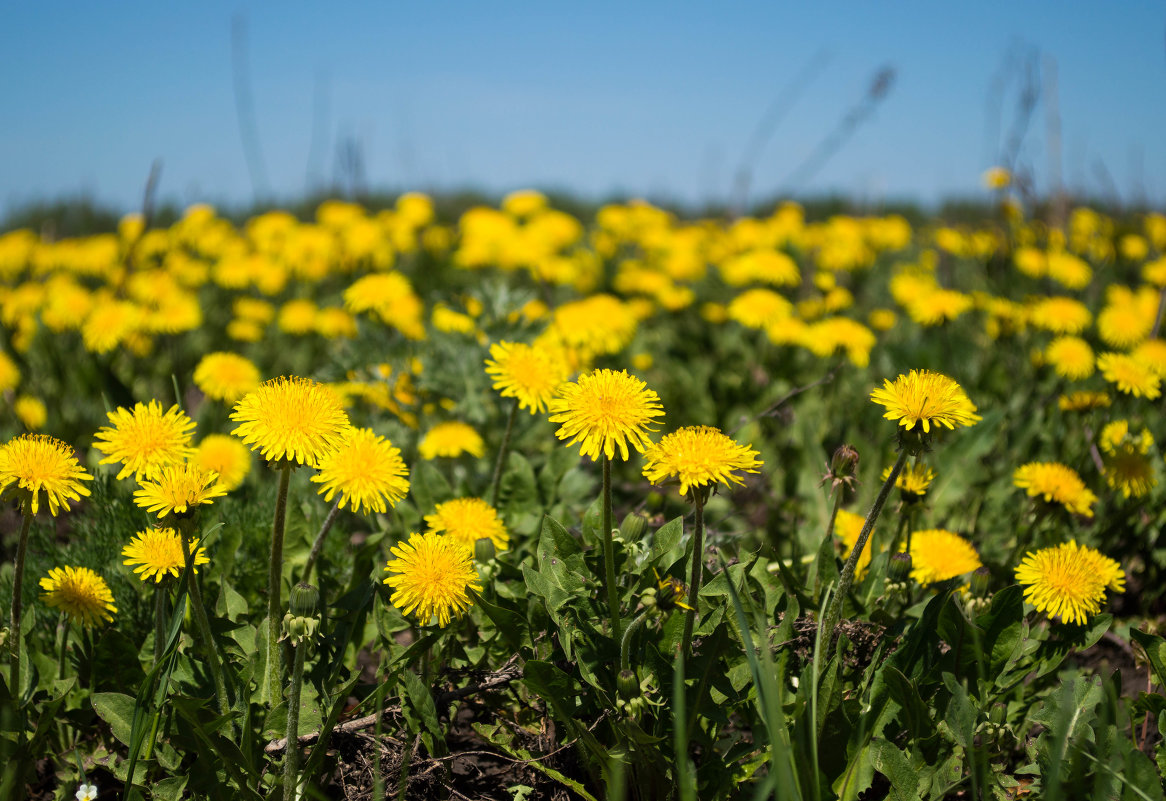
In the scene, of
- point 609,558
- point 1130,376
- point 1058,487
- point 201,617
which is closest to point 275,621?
point 201,617

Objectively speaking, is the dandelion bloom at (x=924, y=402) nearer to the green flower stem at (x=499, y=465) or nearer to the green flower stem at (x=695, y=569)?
the green flower stem at (x=695, y=569)

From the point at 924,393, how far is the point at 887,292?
212 inches

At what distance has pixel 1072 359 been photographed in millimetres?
3006

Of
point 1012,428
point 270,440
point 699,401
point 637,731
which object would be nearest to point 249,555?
point 270,440

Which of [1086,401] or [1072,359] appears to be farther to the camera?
[1072,359]

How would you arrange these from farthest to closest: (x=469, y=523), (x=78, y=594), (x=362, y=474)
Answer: (x=469, y=523) < (x=78, y=594) < (x=362, y=474)

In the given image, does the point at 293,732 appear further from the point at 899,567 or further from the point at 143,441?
the point at 899,567

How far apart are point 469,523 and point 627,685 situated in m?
0.59

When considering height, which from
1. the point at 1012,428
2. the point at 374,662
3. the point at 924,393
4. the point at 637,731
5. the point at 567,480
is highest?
the point at 924,393

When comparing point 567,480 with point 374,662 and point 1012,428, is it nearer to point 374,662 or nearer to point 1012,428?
point 374,662

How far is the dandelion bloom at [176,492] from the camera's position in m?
1.41

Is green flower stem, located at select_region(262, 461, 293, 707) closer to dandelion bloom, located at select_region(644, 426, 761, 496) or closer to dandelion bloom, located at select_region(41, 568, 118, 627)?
dandelion bloom, located at select_region(41, 568, 118, 627)

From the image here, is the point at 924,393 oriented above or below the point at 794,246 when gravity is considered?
below

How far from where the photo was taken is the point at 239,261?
4.94m
